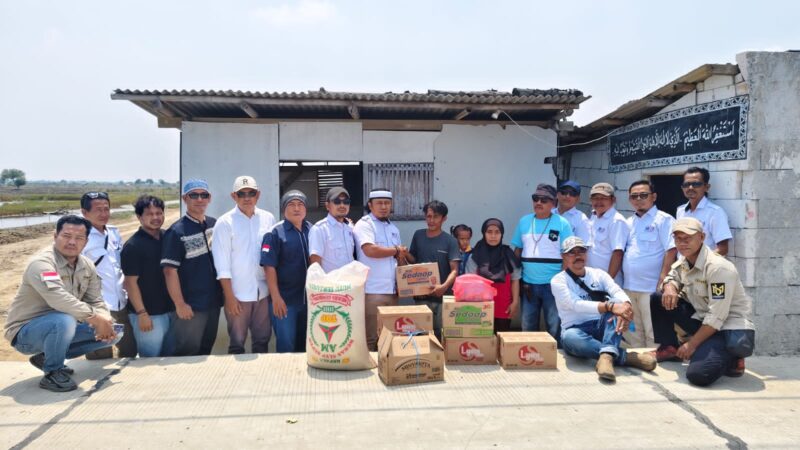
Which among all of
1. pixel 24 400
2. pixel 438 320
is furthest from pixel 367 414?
pixel 24 400

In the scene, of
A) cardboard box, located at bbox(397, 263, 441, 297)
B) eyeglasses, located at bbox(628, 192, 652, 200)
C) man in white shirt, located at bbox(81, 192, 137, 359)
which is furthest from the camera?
eyeglasses, located at bbox(628, 192, 652, 200)

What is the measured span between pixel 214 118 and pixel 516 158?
4211 mm

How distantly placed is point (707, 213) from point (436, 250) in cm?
267

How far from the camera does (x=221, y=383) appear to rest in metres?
3.76

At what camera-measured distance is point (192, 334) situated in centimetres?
448

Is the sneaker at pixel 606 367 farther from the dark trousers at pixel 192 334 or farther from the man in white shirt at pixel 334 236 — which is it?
the dark trousers at pixel 192 334

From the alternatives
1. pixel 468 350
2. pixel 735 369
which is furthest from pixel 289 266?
pixel 735 369

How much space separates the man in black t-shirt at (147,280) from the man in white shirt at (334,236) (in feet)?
4.29

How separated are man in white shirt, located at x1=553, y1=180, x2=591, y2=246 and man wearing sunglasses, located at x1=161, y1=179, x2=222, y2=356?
3.54 m

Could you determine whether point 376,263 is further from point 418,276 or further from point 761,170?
point 761,170

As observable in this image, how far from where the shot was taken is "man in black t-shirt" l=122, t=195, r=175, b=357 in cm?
419

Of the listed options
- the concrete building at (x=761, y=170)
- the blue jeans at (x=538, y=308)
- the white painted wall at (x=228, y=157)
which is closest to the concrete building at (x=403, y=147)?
the white painted wall at (x=228, y=157)

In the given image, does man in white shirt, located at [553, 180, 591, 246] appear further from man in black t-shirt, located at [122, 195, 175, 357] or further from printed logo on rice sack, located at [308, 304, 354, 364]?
man in black t-shirt, located at [122, 195, 175, 357]

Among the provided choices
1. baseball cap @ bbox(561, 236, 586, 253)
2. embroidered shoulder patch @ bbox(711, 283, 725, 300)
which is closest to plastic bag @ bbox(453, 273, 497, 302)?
baseball cap @ bbox(561, 236, 586, 253)
